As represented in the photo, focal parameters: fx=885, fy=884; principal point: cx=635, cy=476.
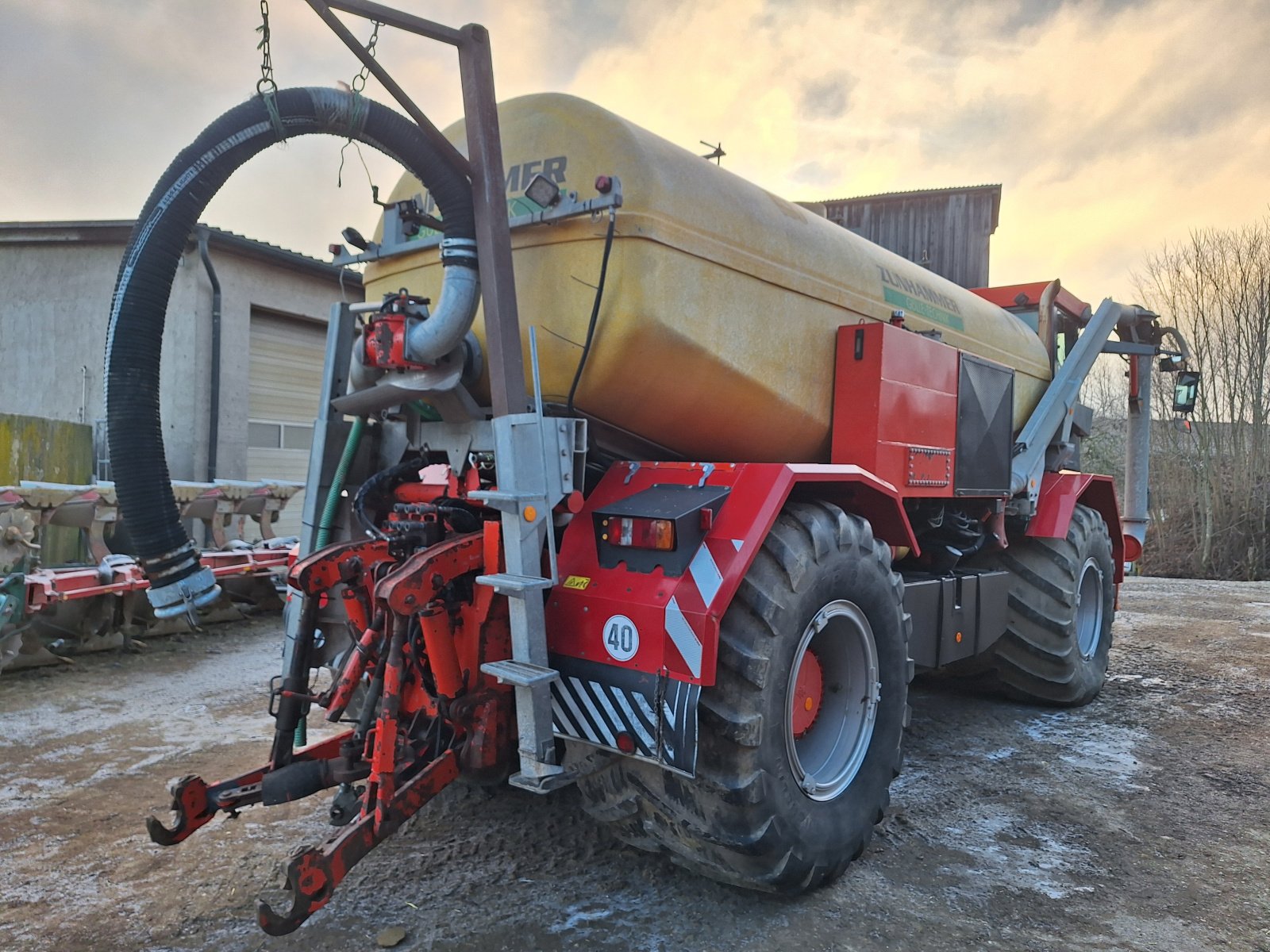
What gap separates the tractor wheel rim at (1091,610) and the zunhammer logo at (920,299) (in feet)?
7.35

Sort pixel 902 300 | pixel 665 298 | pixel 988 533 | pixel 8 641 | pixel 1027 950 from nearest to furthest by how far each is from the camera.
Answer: pixel 1027 950
pixel 665 298
pixel 902 300
pixel 988 533
pixel 8 641

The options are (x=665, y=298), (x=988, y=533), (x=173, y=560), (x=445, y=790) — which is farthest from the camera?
(x=988, y=533)

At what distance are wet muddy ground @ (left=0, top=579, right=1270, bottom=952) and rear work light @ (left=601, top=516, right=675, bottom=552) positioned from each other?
1261 mm

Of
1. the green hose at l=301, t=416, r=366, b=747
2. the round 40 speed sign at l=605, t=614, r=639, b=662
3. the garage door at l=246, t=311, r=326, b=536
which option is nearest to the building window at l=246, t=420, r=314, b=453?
the garage door at l=246, t=311, r=326, b=536

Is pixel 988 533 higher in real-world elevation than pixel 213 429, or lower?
lower

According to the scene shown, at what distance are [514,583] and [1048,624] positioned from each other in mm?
4257

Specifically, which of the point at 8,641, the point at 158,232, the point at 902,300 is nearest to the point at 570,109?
the point at 158,232

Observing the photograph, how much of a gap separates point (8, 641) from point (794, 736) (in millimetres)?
5664

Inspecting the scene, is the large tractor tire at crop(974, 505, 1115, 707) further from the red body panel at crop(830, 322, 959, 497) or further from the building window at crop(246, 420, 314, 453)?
the building window at crop(246, 420, 314, 453)

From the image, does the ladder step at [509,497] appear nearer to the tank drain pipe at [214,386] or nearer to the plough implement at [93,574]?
the plough implement at [93,574]

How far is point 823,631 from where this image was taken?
Result: 3.52 meters

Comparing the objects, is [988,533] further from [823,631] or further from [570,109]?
[570,109]

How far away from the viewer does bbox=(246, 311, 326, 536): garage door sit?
11570 millimetres

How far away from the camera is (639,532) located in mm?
3102
